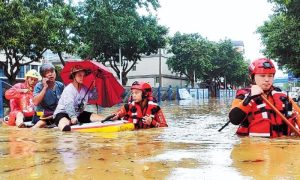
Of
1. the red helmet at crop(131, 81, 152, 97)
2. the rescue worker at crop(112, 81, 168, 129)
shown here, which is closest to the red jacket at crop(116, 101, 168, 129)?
the rescue worker at crop(112, 81, 168, 129)

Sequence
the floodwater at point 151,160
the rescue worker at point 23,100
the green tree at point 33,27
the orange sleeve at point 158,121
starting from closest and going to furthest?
1. the floodwater at point 151,160
2. the orange sleeve at point 158,121
3. the rescue worker at point 23,100
4. the green tree at point 33,27

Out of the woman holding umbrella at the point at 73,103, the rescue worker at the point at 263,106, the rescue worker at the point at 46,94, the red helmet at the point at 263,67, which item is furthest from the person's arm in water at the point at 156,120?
the red helmet at the point at 263,67

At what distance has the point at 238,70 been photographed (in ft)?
211

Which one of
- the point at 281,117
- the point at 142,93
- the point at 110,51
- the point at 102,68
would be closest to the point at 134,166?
the point at 281,117

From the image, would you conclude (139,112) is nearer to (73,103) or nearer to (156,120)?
(156,120)

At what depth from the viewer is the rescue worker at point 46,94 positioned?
7445mm

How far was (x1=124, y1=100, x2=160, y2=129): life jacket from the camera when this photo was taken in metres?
7.29

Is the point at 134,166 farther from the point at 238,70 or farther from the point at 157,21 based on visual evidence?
the point at 238,70

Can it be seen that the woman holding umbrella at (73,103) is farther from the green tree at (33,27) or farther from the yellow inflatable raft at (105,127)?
the green tree at (33,27)

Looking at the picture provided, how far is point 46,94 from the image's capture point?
7938 mm

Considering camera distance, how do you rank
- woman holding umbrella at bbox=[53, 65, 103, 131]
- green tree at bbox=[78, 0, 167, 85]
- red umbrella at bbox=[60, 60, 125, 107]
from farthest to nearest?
green tree at bbox=[78, 0, 167, 85]
red umbrella at bbox=[60, 60, 125, 107]
woman holding umbrella at bbox=[53, 65, 103, 131]

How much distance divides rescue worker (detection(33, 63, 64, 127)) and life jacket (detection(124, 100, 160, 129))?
1.57 m

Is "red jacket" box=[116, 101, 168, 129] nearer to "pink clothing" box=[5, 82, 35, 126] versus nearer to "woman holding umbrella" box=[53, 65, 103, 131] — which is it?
"woman holding umbrella" box=[53, 65, 103, 131]

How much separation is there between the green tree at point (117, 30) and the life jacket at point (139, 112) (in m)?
22.4
